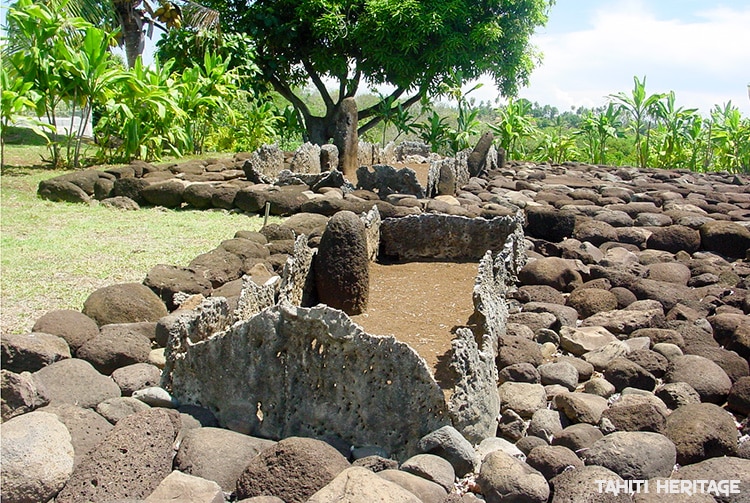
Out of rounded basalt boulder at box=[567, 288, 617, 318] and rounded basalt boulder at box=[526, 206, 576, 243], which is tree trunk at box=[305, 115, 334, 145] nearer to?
rounded basalt boulder at box=[526, 206, 576, 243]

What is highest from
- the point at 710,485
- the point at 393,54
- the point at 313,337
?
the point at 393,54

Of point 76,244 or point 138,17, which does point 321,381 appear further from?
point 138,17

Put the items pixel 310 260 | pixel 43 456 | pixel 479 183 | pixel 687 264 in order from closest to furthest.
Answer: pixel 43 456 < pixel 310 260 < pixel 687 264 < pixel 479 183

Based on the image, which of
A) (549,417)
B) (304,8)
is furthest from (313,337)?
(304,8)

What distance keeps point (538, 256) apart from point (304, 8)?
52.0 feet

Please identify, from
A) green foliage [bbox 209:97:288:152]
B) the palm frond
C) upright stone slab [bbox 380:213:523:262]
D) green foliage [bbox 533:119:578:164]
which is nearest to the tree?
the palm frond

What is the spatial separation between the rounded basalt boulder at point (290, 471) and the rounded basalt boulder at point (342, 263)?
7.46ft

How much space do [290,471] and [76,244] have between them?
4355mm

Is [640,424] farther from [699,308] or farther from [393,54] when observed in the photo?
[393,54]

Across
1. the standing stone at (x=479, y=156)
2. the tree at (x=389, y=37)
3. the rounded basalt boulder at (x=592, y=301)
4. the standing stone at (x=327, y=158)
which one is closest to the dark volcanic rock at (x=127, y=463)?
the rounded basalt boulder at (x=592, y=301)

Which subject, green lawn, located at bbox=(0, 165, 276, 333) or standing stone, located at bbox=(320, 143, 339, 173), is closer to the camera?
→ green lawn, located at bbox=(0, 165, 276, 333)

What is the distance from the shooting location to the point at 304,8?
21344mm

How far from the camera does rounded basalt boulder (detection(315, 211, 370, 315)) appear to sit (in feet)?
17.4

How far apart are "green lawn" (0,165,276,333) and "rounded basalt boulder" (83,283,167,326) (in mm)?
264
